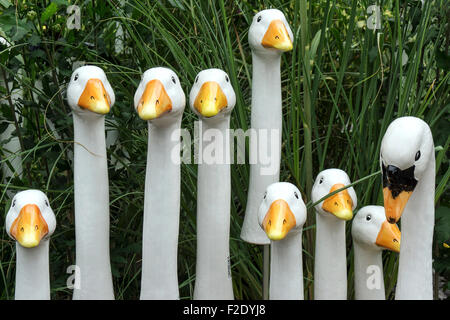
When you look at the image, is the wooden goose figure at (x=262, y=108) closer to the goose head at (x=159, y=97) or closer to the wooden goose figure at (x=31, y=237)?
the goose head at (x=159, y=97)

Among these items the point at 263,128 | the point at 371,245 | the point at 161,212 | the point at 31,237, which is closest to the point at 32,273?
the point at 31,237

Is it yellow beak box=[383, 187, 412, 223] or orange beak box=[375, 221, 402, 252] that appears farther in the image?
orange beak box=[375, 221, 402, 252]

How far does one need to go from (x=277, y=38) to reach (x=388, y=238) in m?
0.38

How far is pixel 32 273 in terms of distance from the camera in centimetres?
134

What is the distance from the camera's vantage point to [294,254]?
1349 millimetres

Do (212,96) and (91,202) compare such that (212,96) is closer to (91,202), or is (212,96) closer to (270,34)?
(270,34)

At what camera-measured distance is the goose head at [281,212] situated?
1243mm

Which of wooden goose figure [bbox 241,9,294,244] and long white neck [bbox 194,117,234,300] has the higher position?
wooden goose figure [bbox 241,9,294,244]

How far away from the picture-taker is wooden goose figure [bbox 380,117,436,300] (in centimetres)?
118

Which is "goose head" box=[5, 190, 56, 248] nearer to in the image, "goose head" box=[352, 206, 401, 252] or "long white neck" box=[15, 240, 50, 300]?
"long white neck" box=[15, 240, 50, 300]

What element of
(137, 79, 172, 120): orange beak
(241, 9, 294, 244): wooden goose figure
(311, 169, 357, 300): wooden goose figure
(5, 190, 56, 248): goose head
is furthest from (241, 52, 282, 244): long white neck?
(5, 190, 56, 248): goose head

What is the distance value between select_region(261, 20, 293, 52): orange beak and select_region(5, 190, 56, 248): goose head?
0.44 m
